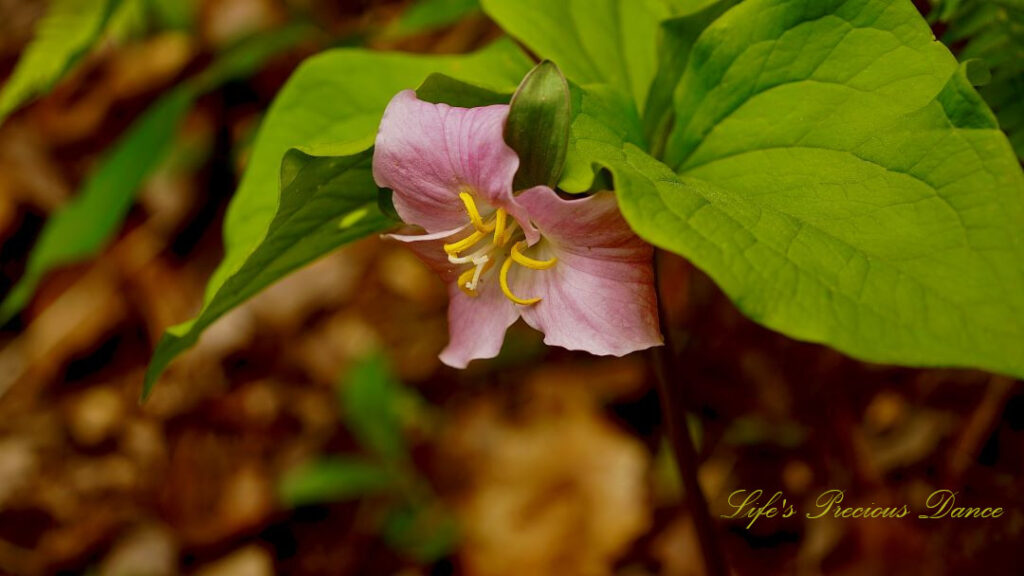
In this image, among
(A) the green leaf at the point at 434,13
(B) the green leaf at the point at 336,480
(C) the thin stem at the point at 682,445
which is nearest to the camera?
(C) the thin stem at the point at 682,445

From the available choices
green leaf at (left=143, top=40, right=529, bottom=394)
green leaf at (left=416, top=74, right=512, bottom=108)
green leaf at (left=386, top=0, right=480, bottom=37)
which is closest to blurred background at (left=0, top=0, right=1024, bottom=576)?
green leaf at (left=386, top=0, right=480, bottom=37)

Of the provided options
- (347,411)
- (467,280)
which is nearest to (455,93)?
(467,280)

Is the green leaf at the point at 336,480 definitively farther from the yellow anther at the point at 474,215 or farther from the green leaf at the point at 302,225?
the yellow anther at the point at 474,215

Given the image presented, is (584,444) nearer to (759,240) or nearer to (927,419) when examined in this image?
(927,419)

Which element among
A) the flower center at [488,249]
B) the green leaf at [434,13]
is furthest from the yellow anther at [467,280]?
the green leaf at [434,13]

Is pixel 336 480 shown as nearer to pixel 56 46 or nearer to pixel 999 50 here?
pixel 56 46

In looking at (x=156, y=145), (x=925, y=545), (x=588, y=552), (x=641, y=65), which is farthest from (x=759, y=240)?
(x=156, y=145)
